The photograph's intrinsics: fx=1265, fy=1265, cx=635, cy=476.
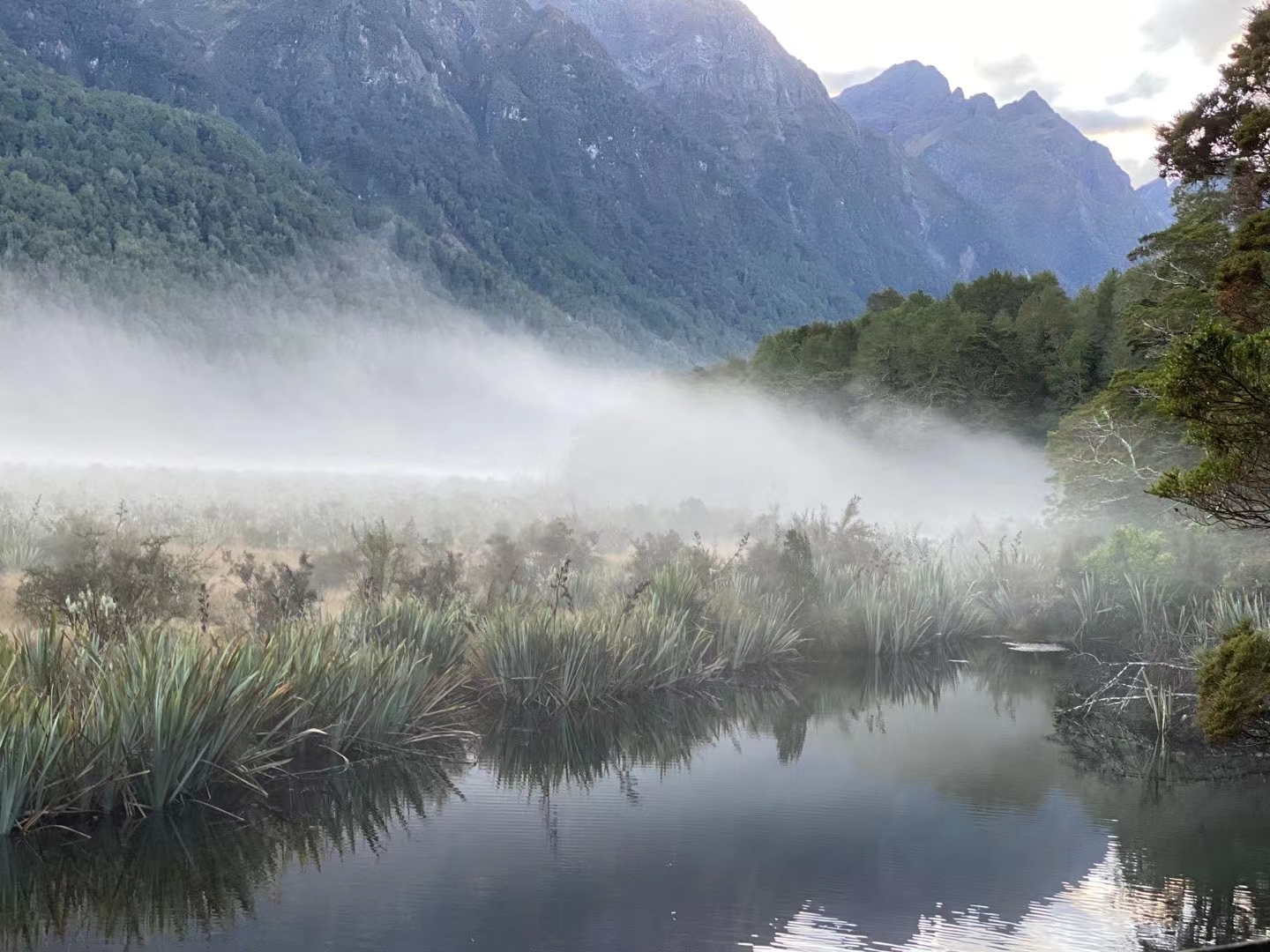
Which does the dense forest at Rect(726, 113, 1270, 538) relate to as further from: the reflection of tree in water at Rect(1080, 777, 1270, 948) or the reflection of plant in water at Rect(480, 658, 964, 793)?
the reflection of plant in water at Rect(480, 658, 964, 793)

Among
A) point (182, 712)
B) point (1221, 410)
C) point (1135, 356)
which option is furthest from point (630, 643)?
point (1135, 356)

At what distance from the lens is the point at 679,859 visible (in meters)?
7.71

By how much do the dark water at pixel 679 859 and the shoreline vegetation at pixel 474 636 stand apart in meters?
0.47

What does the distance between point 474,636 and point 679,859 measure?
4894 mm

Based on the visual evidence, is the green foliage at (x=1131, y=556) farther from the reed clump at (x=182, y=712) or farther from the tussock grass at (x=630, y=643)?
the reed clump at (x=182, y=712)

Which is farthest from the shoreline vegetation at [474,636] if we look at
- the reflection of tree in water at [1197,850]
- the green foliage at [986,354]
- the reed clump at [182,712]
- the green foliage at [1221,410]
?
the green foliage at [986,354]

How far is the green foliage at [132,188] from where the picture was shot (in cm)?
11969

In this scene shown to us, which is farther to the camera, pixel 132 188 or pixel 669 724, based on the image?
pixel 132 188

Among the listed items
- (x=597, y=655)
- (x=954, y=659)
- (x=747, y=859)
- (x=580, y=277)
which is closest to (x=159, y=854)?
(x=747, y=859)

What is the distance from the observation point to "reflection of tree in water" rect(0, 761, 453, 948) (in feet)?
20.8

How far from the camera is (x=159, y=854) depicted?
286 inches

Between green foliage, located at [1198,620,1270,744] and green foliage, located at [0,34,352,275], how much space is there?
126206 mm

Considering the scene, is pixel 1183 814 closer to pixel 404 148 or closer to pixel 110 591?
pixel 110 591

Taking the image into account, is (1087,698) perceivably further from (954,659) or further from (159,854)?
(159,854)
